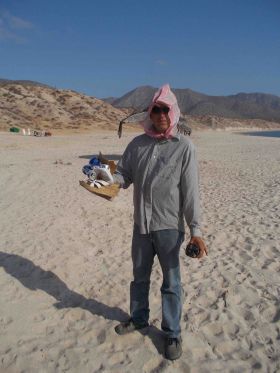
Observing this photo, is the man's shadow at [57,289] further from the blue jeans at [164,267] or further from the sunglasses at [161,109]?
the sunglasses at [161,109]

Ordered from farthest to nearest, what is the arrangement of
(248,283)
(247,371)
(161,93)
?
(248,283) < (247,371) < (161,93)

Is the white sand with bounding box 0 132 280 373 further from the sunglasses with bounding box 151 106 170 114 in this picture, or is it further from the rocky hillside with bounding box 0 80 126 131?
the rocky hillside with bounding box 0 80 126 131

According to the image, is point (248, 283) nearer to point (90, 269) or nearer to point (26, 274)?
point (90, 269)

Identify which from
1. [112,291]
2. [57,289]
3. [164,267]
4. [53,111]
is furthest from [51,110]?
[164,267]

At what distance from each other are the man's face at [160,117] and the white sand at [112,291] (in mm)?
2031

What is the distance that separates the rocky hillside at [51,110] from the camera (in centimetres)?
4522

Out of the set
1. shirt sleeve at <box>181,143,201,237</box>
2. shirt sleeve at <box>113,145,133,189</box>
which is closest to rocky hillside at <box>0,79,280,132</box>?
shirt sleeve at <box>113,145,133,189</box>

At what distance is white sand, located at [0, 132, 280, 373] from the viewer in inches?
143

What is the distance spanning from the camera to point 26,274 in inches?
212

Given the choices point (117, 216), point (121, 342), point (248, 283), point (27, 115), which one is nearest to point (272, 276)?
point (248, 283)

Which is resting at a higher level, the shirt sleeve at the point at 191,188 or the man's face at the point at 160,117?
the man's face at the point at 160,117

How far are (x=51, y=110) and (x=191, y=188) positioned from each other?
5190 cm

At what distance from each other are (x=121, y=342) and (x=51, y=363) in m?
0.66

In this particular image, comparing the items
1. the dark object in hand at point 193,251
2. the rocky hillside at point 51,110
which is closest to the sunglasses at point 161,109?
the dark object in hand at point 193,251
